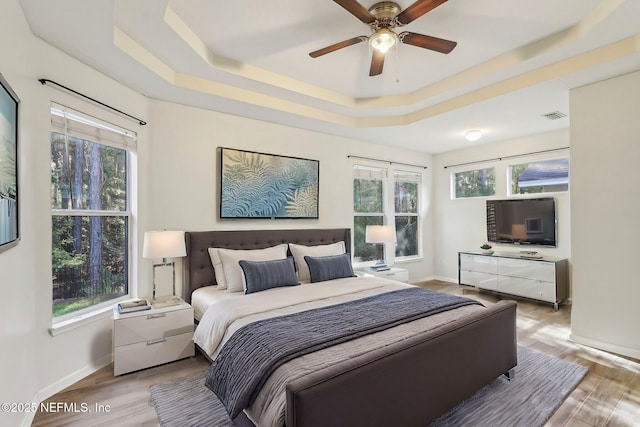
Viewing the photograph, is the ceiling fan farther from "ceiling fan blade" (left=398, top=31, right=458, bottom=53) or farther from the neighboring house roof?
the neighboring house roof

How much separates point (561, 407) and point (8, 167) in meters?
3.69

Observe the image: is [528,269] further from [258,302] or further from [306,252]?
[258,302]

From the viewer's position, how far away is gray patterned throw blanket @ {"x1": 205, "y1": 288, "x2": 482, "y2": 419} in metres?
1.73

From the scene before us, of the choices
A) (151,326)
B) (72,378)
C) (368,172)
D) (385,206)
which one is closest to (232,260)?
(151,326)

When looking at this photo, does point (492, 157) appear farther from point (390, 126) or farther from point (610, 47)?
point (610, 47)

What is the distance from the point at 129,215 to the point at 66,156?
77 centimetres

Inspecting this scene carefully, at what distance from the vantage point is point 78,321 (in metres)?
2.56

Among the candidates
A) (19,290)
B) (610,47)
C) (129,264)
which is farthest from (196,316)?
(610,47)

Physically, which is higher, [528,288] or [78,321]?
[78,321]

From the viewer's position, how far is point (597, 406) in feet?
7.20

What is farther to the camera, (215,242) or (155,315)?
(215,242)

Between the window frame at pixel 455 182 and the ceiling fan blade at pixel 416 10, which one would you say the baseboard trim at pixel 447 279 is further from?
the ceiling fan blade at pixel 416 10

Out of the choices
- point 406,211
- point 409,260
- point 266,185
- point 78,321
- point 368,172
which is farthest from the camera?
point 406,211

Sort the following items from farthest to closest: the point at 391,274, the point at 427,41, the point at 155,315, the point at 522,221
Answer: the point at 522,221
the point at 391,274
the point at 155,315
the point at 427,41
